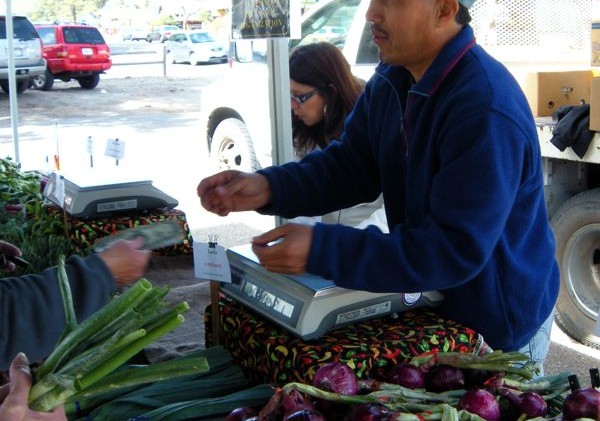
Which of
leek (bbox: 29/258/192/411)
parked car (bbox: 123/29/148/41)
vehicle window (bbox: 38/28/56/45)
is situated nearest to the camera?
leek (bbox: 29/258/192/411)

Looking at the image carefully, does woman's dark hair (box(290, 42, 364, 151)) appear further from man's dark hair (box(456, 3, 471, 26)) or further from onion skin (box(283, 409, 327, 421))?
onion skin (box(283, 409, 327, 421))

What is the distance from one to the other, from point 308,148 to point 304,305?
1.76 m

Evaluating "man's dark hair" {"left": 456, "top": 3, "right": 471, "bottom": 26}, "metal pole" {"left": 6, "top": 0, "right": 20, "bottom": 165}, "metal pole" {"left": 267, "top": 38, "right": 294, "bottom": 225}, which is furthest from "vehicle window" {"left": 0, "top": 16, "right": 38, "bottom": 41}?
"man's dark hair" {"left": 456, "top": 3, "right": 471, "bottom": 26}

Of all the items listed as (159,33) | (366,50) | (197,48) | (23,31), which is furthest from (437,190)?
(159,33)

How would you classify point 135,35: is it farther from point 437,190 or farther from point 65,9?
point 437,190

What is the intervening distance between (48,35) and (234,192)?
20.5 metres

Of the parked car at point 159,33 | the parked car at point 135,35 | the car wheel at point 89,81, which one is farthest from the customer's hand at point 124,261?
Result: the parked car at point 135,35

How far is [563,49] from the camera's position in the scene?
530 cm

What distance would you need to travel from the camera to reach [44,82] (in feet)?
63.1

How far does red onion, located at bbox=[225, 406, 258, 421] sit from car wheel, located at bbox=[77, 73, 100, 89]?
810 inches

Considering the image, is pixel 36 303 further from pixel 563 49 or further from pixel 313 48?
pixel 563 49

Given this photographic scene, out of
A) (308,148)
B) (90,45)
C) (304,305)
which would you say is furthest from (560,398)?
(90,45)

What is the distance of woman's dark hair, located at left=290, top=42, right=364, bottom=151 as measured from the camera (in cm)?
304

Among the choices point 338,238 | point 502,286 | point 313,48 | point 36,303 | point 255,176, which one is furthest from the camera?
point 313,48
